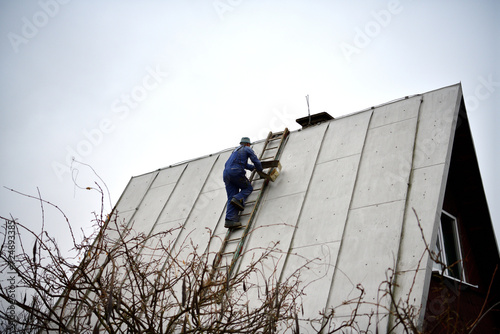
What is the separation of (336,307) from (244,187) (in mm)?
2640

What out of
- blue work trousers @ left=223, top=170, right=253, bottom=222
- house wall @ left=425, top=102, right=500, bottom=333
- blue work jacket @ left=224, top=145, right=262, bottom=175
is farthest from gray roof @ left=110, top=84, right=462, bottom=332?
house wall @ left=425, top=102, right=500, bottom=333

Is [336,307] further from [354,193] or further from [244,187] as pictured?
[244,187]

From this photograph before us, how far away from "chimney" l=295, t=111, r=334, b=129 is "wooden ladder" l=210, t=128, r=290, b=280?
0.70 m

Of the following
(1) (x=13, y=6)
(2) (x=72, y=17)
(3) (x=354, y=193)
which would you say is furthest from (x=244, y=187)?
(1) (x=13, y=6)

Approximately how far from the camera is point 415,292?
12.4 feet

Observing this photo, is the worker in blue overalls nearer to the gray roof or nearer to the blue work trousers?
the blue work trousers

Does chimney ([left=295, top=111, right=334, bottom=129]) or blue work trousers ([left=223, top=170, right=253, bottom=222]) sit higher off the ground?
chimney ([left=295, top=111, right=334, bottom=129])

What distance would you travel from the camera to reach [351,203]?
17.1 ft

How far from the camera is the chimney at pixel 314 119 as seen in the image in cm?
783

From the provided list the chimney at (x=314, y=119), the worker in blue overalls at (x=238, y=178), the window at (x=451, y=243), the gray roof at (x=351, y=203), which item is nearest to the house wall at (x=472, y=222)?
the window at (x=451, y=243)

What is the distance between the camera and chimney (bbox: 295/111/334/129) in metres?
7.83

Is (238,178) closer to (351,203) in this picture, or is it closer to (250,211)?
(250,211)

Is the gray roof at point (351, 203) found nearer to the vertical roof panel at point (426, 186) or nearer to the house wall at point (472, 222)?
the vertical roof panel at point (426, 186)

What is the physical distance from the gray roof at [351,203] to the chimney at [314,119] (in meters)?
0.73
